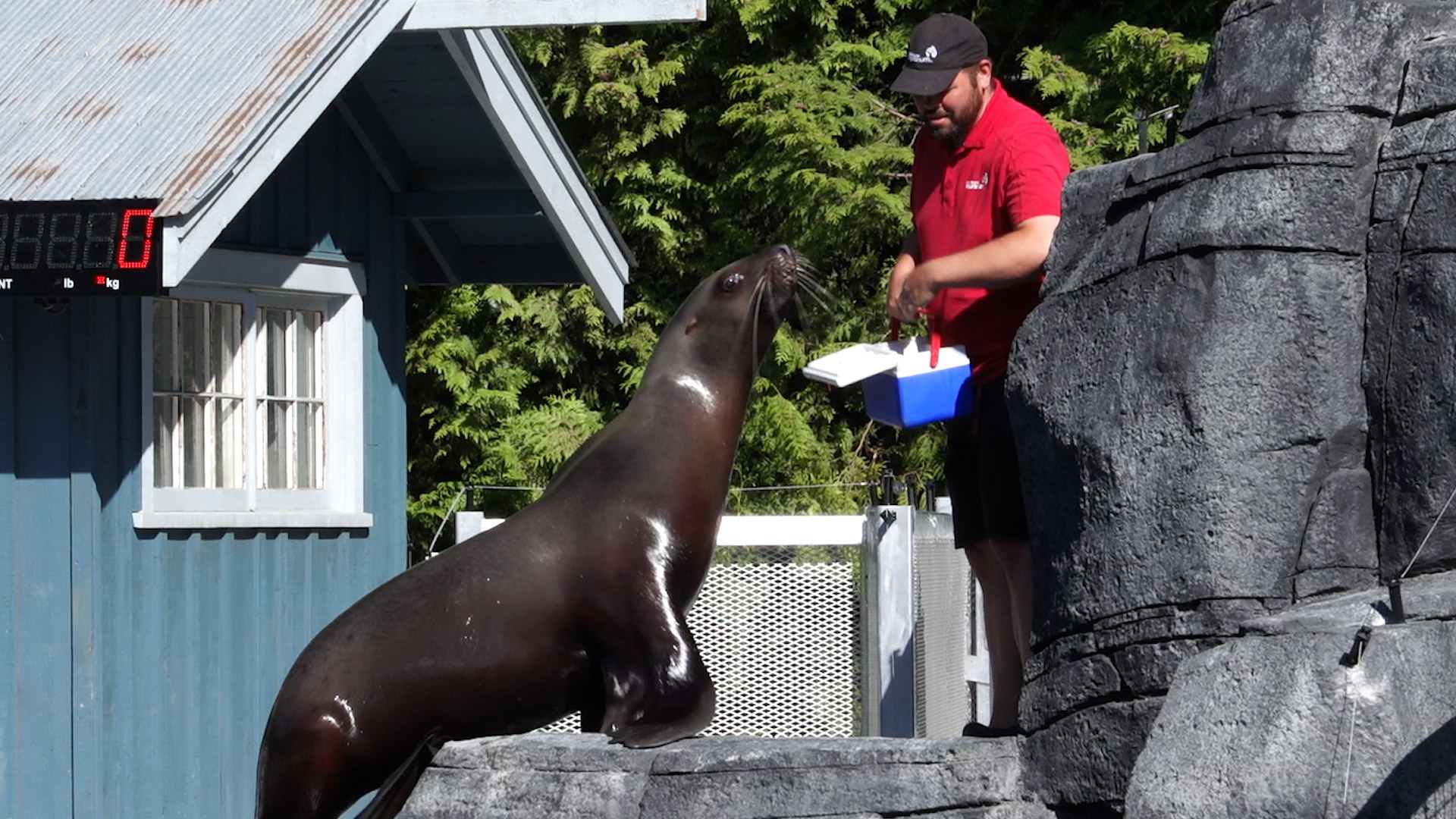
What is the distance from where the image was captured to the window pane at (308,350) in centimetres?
834

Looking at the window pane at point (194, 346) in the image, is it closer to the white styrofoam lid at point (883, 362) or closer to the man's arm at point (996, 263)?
the white styrofoam lid at point (883, 362)

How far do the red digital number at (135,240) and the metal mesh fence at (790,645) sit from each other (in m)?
3.60

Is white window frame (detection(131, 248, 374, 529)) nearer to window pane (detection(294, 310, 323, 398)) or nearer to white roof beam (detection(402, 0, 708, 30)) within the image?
window pane (detection(294, 310, 323, 398))

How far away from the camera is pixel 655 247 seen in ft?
50.0

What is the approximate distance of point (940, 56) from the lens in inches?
185

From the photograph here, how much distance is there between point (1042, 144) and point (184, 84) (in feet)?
13.0

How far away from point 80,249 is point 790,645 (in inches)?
162

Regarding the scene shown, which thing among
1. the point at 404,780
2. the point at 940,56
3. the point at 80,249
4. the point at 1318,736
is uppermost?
the point at 940,56

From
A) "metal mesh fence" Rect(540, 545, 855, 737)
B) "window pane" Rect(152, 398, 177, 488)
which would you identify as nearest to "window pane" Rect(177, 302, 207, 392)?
"window pane" Rect(152, 398, 177, 488)

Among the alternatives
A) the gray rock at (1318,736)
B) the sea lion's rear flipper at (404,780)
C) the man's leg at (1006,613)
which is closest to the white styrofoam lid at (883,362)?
the man's leg at (1006,613)

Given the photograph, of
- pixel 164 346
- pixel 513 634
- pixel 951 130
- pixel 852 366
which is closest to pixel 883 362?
pixel 852 366

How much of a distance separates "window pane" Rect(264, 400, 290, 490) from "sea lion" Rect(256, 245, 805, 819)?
3112 millimetres

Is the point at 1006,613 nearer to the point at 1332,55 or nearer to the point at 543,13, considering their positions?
the point at 1332,55

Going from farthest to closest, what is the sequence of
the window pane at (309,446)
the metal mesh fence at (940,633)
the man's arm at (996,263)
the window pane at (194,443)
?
the metal mesh fence at (940,633)
the window pane at (309,446)
the window pane at (194,443)
the man's arm at (996,263)
